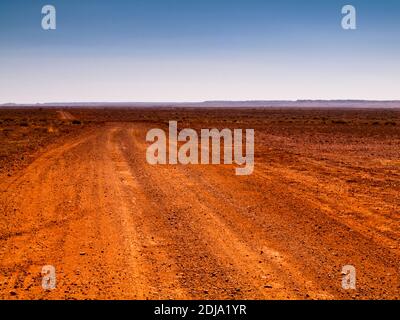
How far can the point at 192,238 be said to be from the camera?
6461 millimetres

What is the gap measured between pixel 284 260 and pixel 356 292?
45.4 inches

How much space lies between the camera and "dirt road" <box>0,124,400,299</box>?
4754 millimetres

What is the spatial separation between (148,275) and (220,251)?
125 cm

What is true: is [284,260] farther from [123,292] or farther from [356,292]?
[123,292]

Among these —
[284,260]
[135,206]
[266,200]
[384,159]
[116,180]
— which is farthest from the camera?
[384,159]

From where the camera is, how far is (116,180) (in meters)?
10.9

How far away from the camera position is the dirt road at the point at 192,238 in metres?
4.75

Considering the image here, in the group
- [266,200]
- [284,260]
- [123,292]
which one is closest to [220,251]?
[284,260]

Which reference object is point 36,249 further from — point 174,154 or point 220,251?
point 174,154

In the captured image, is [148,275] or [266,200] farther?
[266,200]

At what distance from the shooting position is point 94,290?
4605 mm
